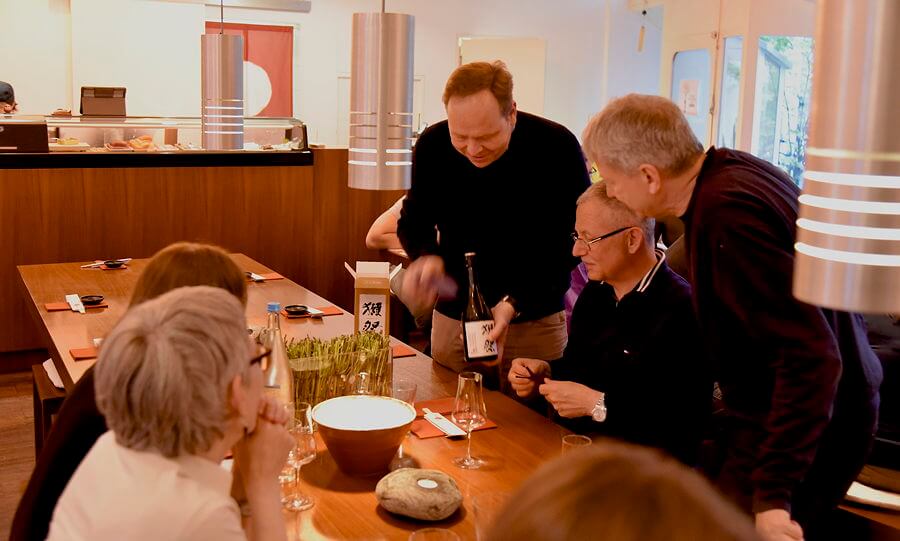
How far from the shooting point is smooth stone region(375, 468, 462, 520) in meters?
1.85

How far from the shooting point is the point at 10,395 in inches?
214

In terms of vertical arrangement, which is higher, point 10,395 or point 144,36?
point 144,36

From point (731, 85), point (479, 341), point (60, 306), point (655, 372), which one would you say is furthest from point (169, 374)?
point (731, 85)

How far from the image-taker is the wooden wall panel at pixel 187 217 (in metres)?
5.76

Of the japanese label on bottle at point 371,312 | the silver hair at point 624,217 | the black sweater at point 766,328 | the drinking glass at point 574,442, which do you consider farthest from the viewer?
the japanese label on bottle at point 371,312

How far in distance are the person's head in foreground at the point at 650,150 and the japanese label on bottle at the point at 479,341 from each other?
0.89m

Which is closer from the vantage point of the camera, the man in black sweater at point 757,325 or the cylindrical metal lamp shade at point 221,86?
the man in black sweater at point 757,325

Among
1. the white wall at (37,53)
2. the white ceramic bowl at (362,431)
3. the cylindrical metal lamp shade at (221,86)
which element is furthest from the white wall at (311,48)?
the white ceramic bowl at (362,431)

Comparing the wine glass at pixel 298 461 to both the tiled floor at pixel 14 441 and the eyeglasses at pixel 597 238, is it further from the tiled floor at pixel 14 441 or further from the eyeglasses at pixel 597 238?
the tiled floor at pixel 14 441

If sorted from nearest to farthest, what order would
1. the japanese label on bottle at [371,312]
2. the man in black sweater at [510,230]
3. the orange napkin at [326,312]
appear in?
the japanese label on bottle at [371,312] < the man in black sweater at [510,230] < the orange napkin at [326,312]

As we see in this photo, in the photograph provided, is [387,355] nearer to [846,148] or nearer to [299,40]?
[846,148]

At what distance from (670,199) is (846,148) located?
1107mm

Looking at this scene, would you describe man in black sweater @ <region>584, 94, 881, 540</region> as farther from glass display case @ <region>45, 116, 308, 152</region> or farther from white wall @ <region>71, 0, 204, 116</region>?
white wall @ <region>71, 0, 204, 116</region>

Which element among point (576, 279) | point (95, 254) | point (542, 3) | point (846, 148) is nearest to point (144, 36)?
A: point (95, 254)
